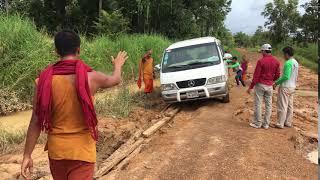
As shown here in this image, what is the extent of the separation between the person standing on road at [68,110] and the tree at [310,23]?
178ft

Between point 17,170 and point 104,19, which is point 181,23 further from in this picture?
point 17,170

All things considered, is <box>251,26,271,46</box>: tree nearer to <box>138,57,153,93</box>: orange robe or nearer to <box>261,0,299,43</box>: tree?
<box>261,0,299,43</box>: tree

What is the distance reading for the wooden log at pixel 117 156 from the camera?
23.1 feet

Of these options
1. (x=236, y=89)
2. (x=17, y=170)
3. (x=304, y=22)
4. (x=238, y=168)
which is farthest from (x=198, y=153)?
(x=304, y=22)

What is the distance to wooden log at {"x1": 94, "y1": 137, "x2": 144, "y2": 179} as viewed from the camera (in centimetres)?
705

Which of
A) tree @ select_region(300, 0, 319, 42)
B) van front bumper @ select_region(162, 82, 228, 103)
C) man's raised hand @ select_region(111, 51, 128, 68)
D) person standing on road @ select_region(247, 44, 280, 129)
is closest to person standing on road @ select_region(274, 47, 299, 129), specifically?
person standing on road @ select_region(247, 44, 280, 129)

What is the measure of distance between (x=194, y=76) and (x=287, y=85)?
3.35 m

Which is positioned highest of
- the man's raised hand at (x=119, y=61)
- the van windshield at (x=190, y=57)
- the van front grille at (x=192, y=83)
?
the man's raised hand at (x=119, y=61)

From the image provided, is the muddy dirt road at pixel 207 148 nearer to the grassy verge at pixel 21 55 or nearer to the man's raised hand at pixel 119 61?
the grassy verge at pixel 21 55

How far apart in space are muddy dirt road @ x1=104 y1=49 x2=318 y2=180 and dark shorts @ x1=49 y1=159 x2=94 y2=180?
268 centimetres

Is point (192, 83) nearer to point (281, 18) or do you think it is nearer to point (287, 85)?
point (287, 85)

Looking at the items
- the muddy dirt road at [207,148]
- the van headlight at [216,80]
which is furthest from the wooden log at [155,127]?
the van headlight at [216,80]

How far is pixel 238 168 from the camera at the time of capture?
680 centimetres

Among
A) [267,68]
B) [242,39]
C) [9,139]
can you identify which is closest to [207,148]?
[267,68]
